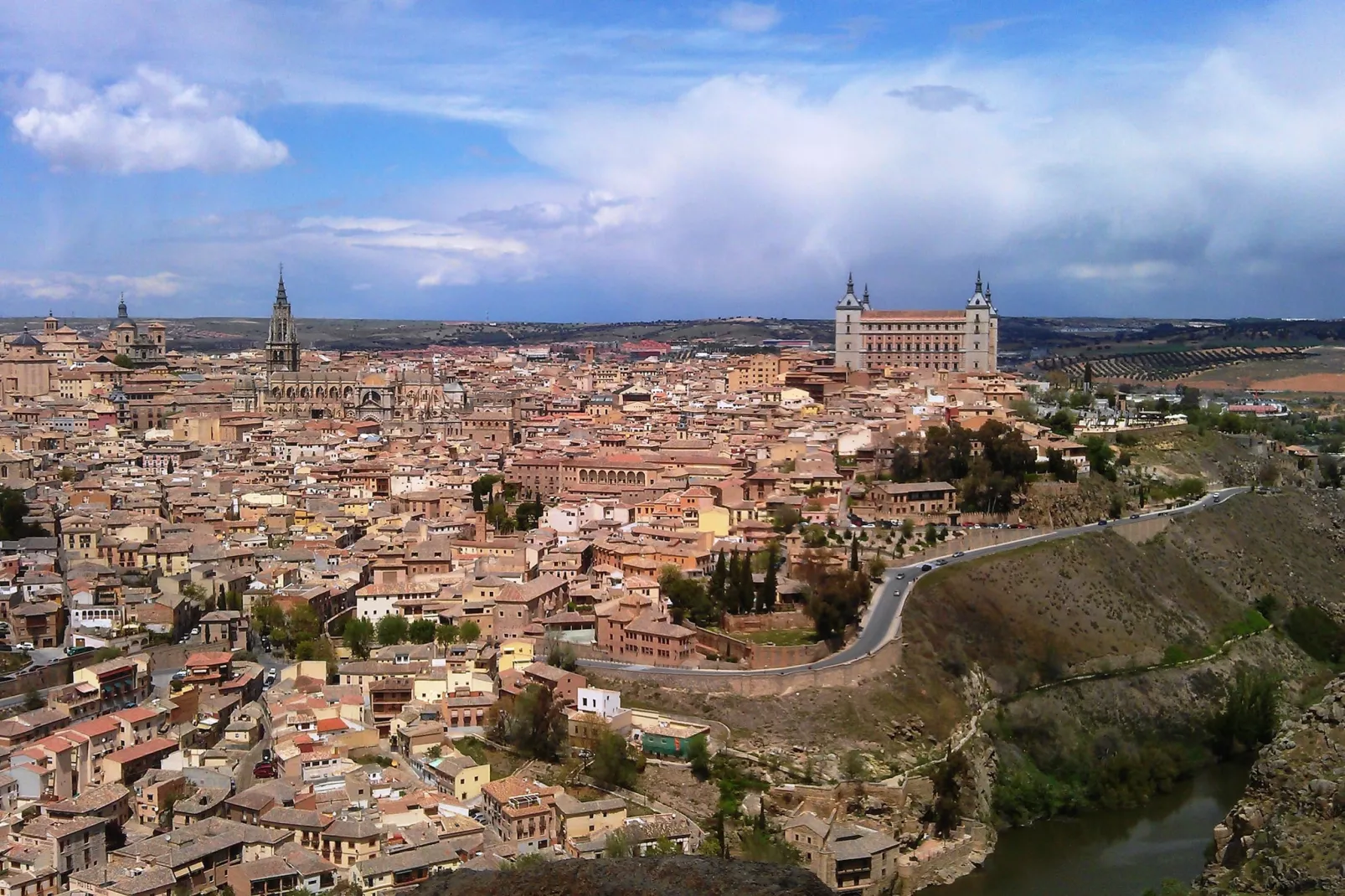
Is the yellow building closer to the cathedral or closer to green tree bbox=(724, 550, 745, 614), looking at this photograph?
green tree bbox=(724, 550, 745, 614)

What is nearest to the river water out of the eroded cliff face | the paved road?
the eroded cliff face

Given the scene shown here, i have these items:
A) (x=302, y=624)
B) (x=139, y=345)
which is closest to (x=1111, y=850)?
(x=302, y=624)

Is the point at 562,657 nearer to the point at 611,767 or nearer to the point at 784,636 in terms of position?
the point at 611,767

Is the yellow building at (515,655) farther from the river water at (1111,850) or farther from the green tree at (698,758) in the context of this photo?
the river water at (1111,850)

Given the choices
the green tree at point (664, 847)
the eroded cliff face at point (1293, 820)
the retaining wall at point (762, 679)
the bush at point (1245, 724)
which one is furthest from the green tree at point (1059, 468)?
the green tree at point (664, 847)

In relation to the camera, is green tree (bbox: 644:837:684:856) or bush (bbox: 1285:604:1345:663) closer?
green tree (bbox: 644:837:684:856)

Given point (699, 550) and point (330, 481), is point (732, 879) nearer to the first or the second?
point (699, 550)

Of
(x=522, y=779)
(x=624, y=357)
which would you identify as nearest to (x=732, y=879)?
(x=522, y=779)
